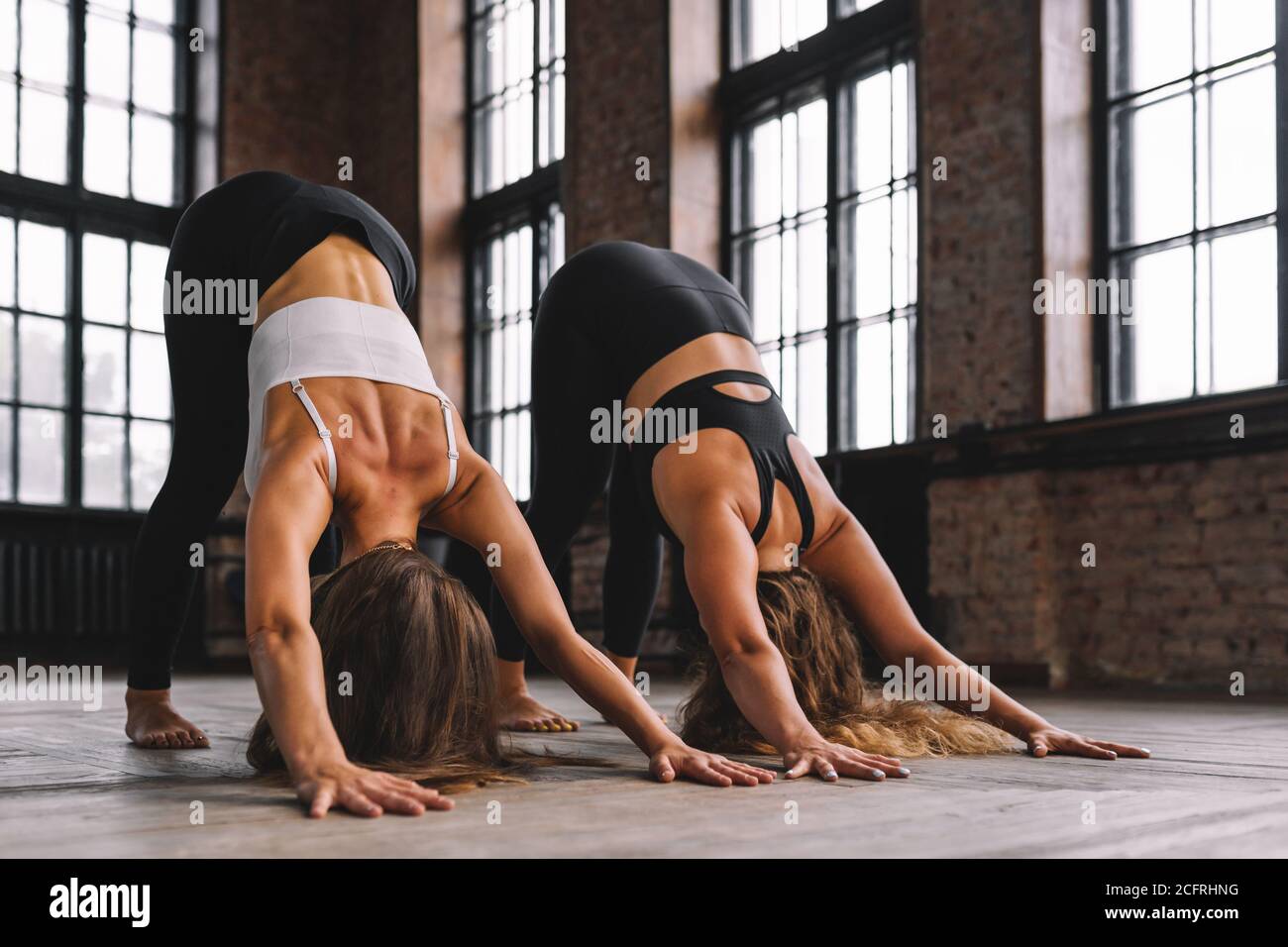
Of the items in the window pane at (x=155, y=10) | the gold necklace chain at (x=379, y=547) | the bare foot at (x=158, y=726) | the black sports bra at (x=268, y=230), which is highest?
the window pane at (x=155, y=10)

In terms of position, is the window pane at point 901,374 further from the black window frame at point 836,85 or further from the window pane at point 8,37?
the window pane at point 8,37

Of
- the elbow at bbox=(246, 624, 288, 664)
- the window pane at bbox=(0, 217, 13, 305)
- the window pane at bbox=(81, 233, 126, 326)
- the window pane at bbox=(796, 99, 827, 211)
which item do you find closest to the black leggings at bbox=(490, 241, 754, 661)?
the elbow at bbox=(246, 624, 288, 664)

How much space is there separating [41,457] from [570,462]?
706 cm

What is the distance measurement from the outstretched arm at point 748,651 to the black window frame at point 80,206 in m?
7.77

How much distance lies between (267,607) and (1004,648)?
180 inches

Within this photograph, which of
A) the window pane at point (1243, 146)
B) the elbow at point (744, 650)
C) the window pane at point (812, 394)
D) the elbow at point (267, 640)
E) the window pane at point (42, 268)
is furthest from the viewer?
the window pane at point (42, 268)

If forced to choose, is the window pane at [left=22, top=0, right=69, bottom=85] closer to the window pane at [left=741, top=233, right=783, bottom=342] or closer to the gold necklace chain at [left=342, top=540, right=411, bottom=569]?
the window pane at [left=741, top=233, right=783, bottom=342]

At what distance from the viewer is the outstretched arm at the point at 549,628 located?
2070 mm

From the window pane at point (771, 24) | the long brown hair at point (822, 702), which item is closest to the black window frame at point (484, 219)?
the window pane at point (771, 24)

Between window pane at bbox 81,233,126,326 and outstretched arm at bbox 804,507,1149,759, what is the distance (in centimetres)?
817

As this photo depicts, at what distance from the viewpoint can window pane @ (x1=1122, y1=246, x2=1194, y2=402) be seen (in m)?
5.52

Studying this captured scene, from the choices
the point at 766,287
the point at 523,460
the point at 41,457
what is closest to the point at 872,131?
the point at 766,287
